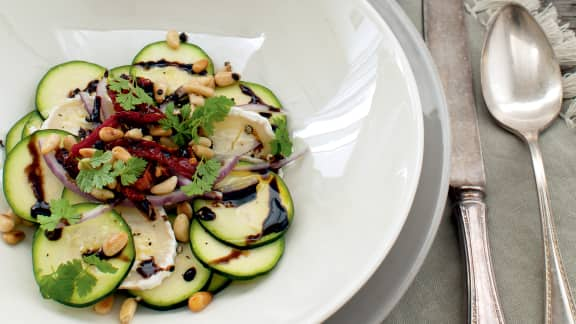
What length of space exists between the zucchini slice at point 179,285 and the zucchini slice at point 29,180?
0.47 metres

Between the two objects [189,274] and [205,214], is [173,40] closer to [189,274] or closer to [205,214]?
[205,214]

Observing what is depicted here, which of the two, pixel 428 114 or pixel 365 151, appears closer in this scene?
pixel 365 151

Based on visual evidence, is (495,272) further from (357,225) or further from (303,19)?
(303,19)

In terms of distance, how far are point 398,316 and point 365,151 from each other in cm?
65

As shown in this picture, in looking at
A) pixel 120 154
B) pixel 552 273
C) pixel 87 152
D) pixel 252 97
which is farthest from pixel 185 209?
pixel 552 273

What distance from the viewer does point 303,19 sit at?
7.75ft

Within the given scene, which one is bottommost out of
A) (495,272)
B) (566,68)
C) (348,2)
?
(495,272)

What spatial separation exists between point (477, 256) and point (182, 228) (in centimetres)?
115

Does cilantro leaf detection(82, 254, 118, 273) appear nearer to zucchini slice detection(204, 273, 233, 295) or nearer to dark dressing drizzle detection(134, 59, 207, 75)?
zucchini slice detection(204, 273, 233, 295)

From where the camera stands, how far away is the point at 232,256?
6.08 ft

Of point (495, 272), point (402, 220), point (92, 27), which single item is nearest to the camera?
point (402, 220)

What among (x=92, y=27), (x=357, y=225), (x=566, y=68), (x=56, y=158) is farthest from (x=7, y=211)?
(x=566, y=68)

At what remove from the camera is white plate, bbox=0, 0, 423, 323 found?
174 centimetres

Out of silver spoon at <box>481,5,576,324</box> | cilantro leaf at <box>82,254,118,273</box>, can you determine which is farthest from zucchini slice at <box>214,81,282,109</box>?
silver spoon at <box>481,5,576,324</box>
